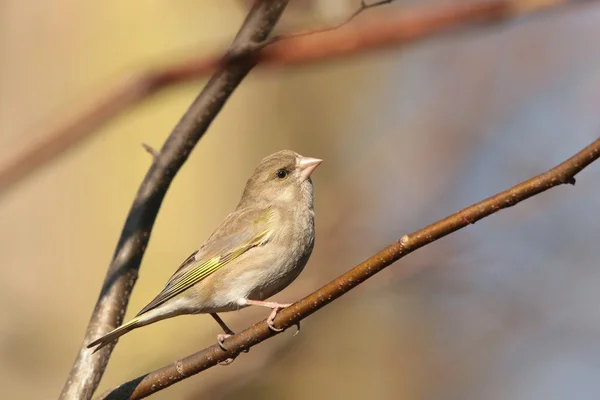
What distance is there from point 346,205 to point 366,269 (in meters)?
6.32

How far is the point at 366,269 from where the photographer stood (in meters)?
2.92

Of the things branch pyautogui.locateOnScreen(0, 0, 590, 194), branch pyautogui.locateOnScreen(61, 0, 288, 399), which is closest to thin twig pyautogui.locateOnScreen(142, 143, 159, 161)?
branch pyautogui.locateOnScreen(61, 0, 288, 399)

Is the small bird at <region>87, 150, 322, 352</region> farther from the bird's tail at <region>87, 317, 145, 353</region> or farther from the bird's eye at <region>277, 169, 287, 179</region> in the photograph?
the bird's tail at <region>87, 317, 145, 353</region>

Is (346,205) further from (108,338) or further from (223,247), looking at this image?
(108,338)

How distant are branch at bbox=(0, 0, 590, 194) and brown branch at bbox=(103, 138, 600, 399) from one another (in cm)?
99

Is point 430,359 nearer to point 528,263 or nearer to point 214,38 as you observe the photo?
point 528,263

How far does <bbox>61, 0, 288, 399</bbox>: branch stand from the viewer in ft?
13.5

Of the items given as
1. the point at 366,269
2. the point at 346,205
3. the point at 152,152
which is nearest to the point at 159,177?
the point at 152,152

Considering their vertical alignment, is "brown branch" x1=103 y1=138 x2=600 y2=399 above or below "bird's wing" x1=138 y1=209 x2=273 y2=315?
above

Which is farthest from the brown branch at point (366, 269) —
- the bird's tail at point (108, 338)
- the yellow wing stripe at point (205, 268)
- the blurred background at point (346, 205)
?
the blurred background at point (346, 205)

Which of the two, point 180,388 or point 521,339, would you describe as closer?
point 180,388

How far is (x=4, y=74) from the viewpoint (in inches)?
297

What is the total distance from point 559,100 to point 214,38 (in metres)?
3.78

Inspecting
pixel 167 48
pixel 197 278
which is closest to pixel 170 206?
pixel 167 48
